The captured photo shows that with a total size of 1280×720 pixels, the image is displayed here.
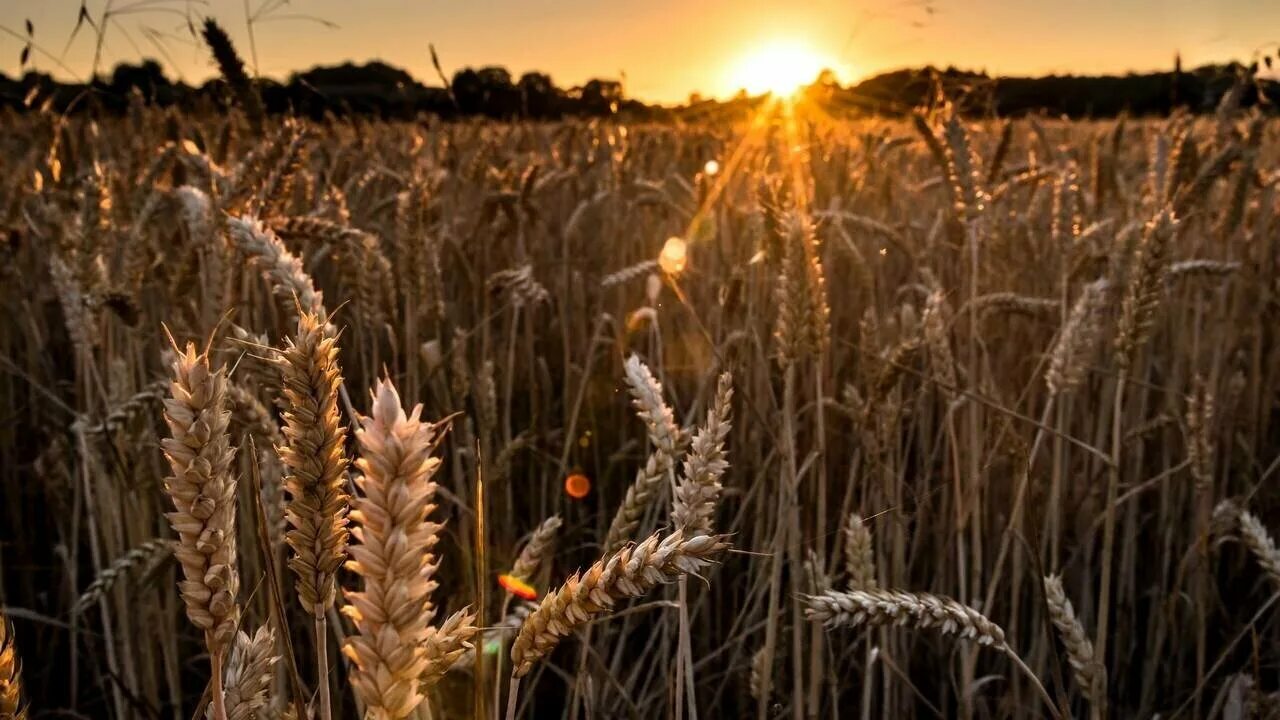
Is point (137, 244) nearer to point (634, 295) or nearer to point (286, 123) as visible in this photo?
point (286, 123)

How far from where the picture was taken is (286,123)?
5.43ft

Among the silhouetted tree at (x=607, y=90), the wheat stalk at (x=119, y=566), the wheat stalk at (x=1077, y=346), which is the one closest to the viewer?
the wheat stalk at (x=119, y=566)

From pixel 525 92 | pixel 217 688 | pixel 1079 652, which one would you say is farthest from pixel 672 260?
pixel 525 92

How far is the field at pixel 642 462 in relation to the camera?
61 centimetres

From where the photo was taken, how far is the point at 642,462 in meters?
2.50

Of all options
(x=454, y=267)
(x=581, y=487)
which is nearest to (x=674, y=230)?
(x=454, y=267)

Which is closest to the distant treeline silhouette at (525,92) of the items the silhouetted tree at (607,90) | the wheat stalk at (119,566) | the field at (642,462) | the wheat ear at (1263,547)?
the silhouetted tree at (607,90)

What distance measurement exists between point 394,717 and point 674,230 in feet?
12.1

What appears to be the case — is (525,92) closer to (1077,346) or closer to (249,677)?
(1077,346)

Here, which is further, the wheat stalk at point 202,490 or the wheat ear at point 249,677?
the wheat ear at point 249,677

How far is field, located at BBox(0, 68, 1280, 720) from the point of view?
0.61 meters

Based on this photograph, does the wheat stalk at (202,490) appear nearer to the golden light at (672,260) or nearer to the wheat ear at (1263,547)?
the golden light at (672,260)

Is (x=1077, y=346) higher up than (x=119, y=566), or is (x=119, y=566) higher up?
(x=1077, y=346)

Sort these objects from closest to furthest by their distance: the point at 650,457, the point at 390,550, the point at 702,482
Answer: the point at 390,550 → the point at 702,482 → the point at 650,457
